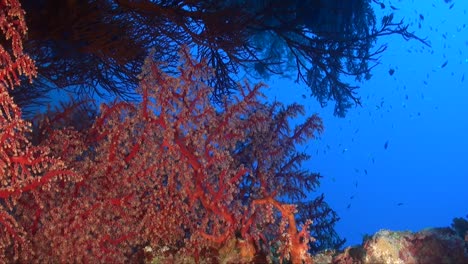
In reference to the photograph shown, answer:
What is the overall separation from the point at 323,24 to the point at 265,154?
6551mm

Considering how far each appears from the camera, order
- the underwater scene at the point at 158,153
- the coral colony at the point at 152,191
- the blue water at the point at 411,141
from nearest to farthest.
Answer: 1. the underwater scene at the point at 158,153
2. the coral colony at the point at 152,191
3. the blue water at the point at 411,141

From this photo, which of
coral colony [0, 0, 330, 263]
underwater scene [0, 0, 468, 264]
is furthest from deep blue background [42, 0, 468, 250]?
coral colony [0, 0, 330, 263]

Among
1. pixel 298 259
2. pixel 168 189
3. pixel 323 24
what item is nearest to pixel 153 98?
pixel 168 189

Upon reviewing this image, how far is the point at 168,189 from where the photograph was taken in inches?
158

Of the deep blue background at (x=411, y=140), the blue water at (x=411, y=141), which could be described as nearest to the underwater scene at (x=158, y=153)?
the deep blue background at (x=411, y=140)

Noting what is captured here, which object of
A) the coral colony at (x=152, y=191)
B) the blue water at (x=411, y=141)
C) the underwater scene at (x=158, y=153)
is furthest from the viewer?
the blue water at (x=411, y=141)

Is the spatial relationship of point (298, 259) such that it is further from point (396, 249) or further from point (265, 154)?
point (265, 154)

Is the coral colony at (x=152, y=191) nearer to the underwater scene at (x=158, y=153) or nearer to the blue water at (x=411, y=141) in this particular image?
the underwater scene at (x=158, y=153)

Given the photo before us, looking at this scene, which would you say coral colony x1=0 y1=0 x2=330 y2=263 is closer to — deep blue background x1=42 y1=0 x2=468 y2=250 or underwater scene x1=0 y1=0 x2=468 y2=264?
underwater scene x1=0 y1=0 x2=468 y2=264

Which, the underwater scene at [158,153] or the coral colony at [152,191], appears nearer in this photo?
the underwater scene at [158,153]

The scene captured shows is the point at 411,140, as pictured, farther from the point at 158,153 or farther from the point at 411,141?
the point at 158,153

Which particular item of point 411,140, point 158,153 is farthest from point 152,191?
point 411,140

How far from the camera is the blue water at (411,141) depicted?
113 metres

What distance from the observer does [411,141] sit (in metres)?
116
